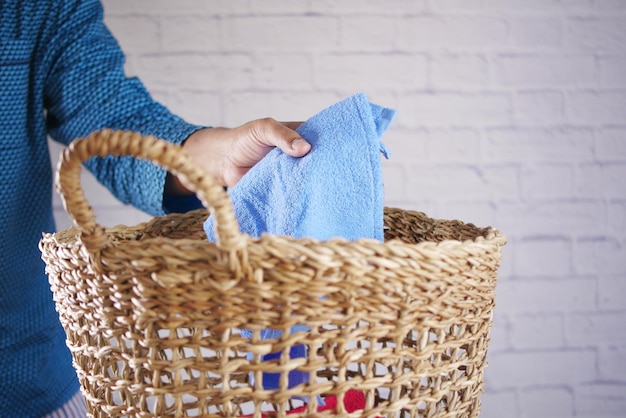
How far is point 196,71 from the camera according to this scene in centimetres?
126

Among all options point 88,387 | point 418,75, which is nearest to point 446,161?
point 418,75

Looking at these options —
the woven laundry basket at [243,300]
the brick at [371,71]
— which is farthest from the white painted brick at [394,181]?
the woven laundry basket at [243,300]

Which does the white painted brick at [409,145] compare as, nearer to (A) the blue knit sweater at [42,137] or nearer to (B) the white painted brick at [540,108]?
(B) the white painted brick at [540,108]

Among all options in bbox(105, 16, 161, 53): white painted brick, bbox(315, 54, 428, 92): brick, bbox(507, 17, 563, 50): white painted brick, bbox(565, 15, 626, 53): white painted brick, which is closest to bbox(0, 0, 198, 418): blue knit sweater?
bbox(105, 16, 161, 53): white painted brick

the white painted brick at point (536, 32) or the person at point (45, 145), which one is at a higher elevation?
the white painted brick at point (536, 32)

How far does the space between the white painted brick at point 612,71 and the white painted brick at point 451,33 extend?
227 millimetres

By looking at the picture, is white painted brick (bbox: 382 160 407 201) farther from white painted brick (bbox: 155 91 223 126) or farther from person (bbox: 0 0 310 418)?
person (bbox: 0 0 310 418)

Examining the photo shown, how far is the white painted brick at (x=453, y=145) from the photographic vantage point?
130cm

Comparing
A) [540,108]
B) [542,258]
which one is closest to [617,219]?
[542,258]

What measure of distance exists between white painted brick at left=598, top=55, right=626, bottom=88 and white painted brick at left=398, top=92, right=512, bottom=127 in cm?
22

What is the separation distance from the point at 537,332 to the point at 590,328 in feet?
0.40

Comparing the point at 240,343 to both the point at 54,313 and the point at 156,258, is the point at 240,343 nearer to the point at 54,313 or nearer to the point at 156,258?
the point at 156,258

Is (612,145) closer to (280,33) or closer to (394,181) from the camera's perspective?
(394,181)

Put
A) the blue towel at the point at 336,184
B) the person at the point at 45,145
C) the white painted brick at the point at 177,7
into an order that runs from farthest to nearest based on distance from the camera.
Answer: the white painted brick at the point at 177,7, the person at the point at 45,145, the blue towel at the point at 336,184
